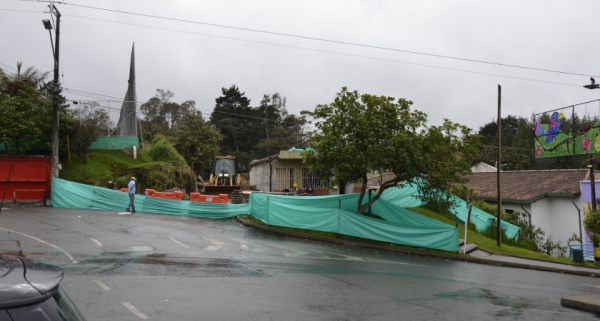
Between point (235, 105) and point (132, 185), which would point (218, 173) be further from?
point (235, 105)

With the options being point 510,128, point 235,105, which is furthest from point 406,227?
point 510,128

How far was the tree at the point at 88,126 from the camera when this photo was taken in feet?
113

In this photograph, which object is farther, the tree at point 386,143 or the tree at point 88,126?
the tree at point 88,126

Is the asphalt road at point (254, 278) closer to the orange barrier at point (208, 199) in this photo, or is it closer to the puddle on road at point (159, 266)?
the puddle on road at point (159, 266)

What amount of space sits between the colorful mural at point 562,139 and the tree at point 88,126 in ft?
102

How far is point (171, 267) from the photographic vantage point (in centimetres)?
1178

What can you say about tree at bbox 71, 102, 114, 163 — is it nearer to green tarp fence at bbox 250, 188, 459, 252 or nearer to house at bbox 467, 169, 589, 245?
green tarp fence at bbox 250, 188, 459, 252

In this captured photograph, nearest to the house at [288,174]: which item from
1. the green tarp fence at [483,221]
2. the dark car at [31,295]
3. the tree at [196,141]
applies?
the tree at [196,141]

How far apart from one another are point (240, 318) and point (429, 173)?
15321 mm

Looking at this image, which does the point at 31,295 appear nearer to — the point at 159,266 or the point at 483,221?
the point at 159,266

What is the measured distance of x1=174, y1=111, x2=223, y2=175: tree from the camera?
170 ft

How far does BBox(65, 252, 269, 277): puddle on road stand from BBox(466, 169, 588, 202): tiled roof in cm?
2051

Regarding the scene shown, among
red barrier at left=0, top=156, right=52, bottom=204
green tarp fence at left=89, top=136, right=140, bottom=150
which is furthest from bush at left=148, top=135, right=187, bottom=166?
red barrier at left=0, top=156, right=52, bottom=204

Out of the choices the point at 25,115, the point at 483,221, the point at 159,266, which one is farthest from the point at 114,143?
the point at 159,266
